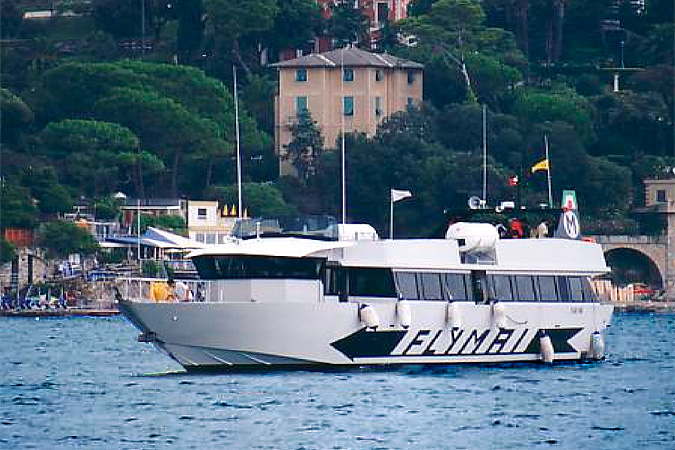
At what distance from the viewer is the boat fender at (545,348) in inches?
3925

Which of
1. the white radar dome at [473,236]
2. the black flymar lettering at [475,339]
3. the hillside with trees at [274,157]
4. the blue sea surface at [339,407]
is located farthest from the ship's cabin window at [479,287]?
the hillside with trees at [274,157]

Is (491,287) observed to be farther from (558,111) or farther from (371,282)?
(558,111)

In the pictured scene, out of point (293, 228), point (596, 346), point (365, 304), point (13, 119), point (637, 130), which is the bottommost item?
point (596, 346)

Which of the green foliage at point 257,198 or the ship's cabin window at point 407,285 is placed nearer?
the ship's cabin window at point 407,285

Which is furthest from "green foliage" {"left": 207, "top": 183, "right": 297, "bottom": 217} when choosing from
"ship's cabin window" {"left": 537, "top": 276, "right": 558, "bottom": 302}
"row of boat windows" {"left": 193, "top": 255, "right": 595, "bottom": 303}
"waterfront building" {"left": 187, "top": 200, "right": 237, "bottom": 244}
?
"row of boat windows" {"left": 193, "top": 255, "right": 595, "bottom": 303}

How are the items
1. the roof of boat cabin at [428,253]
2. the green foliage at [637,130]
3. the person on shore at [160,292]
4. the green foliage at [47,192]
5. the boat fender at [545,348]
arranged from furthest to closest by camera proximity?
the green foliage at [637,130] → the green foliage at [47,192] → the boat fender at [545,348] → the person on shore at [160,292] → the roof of boat cabin at [428,253]

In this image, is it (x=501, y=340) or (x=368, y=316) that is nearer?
(x=368, y=316)

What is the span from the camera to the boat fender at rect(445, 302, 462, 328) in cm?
9569

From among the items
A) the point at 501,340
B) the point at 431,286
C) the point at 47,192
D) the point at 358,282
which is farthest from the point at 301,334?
the point at 47,192

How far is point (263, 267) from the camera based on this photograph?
303ft

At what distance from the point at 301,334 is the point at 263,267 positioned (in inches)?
87.2

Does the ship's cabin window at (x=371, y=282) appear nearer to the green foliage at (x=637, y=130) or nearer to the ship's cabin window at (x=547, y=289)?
the ship's cabin window at (x=547, y=289)

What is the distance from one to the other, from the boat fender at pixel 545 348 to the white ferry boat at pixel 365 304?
0.03 m

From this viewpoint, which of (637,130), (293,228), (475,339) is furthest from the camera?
(637,130)
